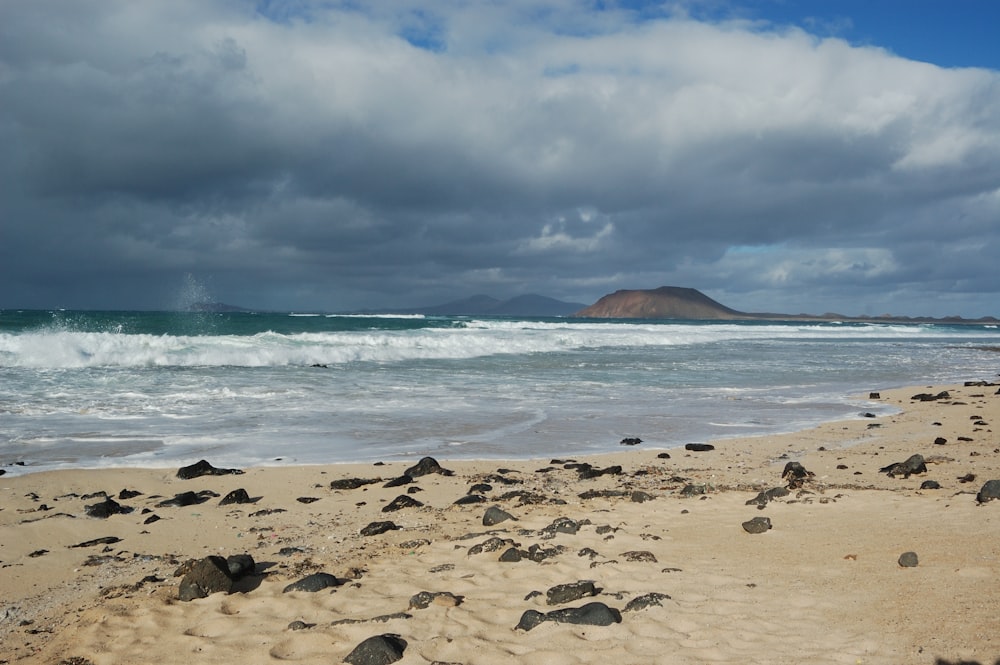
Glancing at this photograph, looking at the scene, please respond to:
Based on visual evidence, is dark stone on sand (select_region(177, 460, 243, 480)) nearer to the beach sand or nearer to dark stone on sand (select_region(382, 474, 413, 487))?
the beach sand

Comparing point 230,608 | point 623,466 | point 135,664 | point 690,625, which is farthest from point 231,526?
point 623,466

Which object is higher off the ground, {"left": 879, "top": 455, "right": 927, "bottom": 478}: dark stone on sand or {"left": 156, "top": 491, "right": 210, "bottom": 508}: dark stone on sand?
{"left": 879, "top": 455, "right": 927, "bottom": 478}: dark stone on sand

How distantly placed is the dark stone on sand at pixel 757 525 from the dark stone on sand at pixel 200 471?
18.6 feet

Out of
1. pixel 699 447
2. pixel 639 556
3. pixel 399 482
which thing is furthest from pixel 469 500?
pixel 699 447

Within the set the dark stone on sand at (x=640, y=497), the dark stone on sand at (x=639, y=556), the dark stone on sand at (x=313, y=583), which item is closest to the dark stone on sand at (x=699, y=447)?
the dark stone on sand at (x=640, y=497)

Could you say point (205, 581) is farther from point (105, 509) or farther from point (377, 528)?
point (105, 509)

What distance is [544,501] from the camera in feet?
22.6

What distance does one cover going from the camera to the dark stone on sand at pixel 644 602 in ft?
13.1

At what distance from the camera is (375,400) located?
1462 cm

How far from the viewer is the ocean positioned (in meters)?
9.83

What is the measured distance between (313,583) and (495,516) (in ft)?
6.59

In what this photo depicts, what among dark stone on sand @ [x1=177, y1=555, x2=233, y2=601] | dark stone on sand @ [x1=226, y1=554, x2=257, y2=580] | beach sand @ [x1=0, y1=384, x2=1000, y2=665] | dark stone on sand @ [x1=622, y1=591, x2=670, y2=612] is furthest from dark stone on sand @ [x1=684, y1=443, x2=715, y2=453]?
dark stone on sand @ [x1=177, y1=555, x2=233, y2=601]

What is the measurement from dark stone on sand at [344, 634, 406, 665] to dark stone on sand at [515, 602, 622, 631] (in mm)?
723

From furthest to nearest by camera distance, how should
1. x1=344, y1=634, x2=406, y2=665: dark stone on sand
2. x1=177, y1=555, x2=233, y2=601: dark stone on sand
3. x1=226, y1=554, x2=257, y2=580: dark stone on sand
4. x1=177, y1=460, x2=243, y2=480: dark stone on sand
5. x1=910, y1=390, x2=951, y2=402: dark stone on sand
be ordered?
1. x1=910, y1=390, x2=951, y2=402: dark stone on sand
2. x1=177, y1=460, x2=243, y2=480: dark stone on sand
3. x1=226, y1=554, x2=257, y2=580: dark stone on sand
4. x1=177, y1=555, x2=233, y2=601: dark stone on sand
5. x1=344, y1=634, x2=406, y2=665: dark stone on sand
